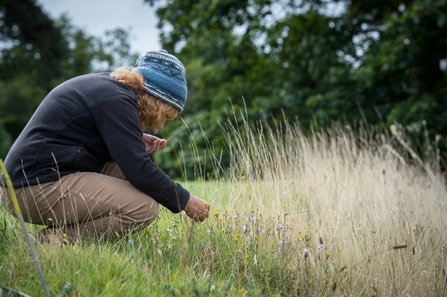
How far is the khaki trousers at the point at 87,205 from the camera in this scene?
2701mm

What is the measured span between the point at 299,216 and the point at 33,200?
1935 millimetres

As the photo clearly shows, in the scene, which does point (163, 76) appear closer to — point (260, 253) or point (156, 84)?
point (156, 84)

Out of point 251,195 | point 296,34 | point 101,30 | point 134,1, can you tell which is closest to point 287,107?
point 296,34

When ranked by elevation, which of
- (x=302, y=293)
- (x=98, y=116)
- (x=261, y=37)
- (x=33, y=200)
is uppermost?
(x=261, y=37)

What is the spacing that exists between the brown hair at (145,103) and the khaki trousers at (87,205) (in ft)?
1.43

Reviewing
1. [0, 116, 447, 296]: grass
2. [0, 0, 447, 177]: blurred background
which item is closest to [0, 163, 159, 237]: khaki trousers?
[0, 116, 447, 296]: grass

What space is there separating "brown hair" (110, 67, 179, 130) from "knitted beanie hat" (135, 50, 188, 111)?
0.04m

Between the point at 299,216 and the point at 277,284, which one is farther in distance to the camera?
the point at 299,216

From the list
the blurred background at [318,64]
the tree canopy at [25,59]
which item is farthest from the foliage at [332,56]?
the tree canopy at [25,59]

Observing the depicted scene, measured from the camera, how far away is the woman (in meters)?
2.63

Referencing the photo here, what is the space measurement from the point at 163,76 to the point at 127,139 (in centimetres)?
50

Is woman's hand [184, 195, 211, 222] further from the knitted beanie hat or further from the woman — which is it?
the knitted beanie hat

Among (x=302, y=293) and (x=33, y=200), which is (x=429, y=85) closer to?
(x=302, y=293)

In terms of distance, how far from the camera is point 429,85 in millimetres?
9477
